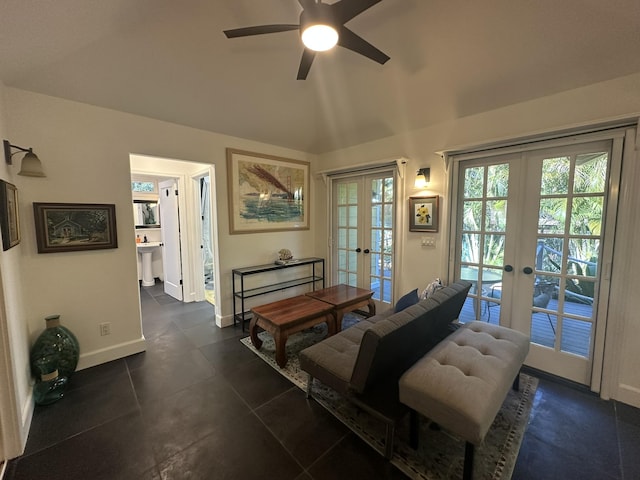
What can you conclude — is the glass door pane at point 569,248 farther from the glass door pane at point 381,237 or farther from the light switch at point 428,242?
the glass door pane at point 381,237

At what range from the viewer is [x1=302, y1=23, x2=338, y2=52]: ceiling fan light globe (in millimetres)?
1385

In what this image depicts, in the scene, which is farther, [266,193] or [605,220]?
[266,193]

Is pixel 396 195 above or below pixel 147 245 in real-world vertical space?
above

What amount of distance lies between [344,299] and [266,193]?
1.88 m

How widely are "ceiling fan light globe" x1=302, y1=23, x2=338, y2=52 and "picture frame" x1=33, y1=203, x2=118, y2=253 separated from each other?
2.38 meters

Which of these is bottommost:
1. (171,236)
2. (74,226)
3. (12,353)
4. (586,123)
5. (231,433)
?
(231,433)

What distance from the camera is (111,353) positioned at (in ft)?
8.68

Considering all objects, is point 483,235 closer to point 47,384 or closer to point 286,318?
point 286,318

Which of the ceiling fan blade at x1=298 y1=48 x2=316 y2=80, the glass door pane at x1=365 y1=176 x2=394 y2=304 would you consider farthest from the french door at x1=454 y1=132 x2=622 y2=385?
the ceiling fan blade at x1=298 y1=48 x2=316 y2=80

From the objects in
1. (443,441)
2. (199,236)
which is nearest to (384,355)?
(443,441)

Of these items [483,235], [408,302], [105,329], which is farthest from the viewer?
[483,235]

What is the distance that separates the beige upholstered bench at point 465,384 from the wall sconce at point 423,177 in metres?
1.75

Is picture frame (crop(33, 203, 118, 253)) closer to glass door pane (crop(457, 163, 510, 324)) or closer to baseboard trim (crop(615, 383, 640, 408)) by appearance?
glass door pane (crop(457, 163, 510, 324))

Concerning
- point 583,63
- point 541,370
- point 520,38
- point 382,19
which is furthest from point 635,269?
point 382,19
